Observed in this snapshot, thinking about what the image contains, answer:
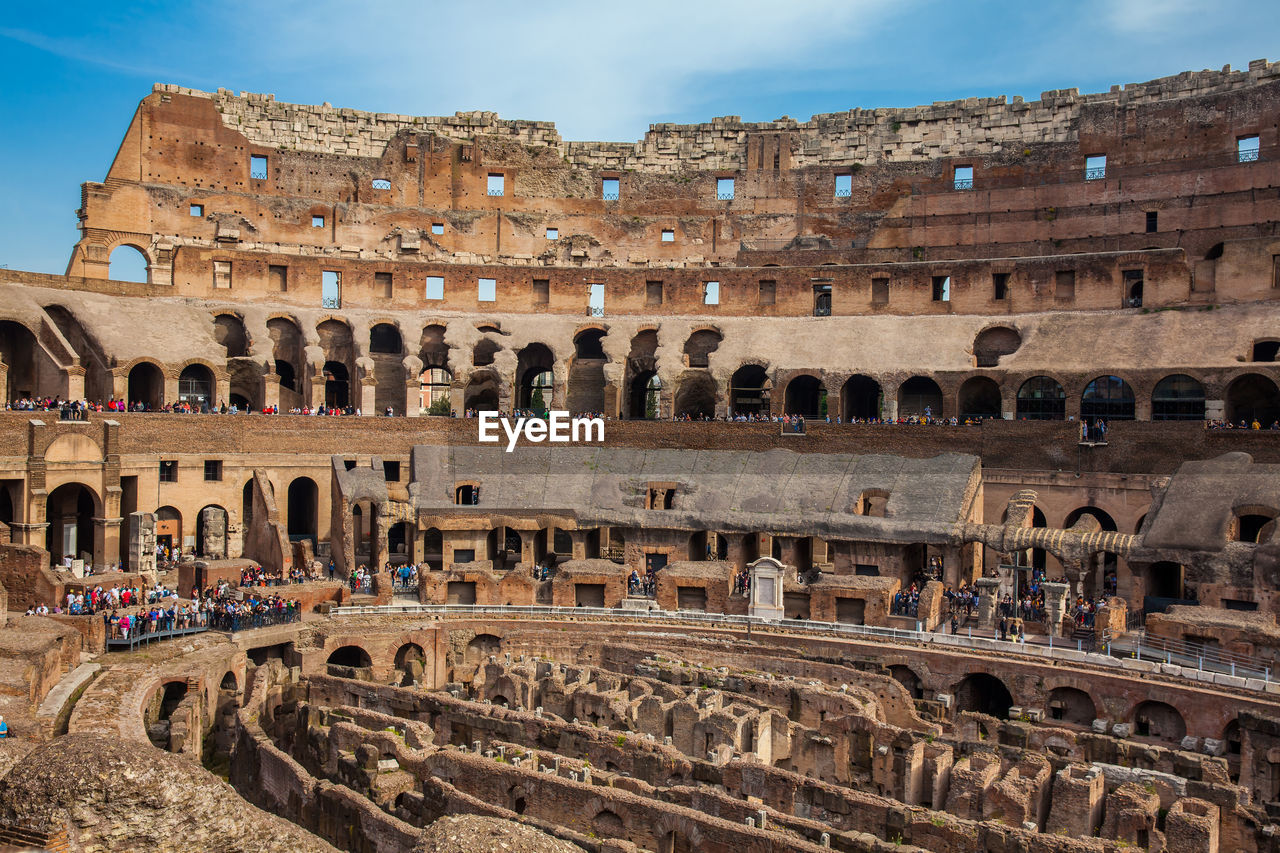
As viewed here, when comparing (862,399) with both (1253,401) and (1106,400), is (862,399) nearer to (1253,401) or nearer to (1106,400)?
(1106,400)

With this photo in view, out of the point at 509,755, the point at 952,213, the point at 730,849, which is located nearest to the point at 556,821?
the point at 509,755

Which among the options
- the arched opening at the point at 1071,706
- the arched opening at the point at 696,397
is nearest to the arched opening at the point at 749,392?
the arched opening at the point at 696,397

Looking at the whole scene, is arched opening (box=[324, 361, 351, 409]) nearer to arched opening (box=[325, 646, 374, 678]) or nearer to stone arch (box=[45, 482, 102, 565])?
stone arch (box=[45, 482, 102, 565])

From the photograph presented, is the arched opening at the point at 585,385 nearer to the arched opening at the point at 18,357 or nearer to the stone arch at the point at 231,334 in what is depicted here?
the stone arch at the point at 231,334

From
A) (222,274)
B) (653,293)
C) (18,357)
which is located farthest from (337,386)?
(653,293)

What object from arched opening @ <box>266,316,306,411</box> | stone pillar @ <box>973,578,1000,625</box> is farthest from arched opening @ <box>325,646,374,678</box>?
arched opening @ <box>266,316,306,411</box>

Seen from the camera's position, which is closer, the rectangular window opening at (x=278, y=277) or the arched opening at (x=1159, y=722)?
the arched opening at (x=1159, y=722)
